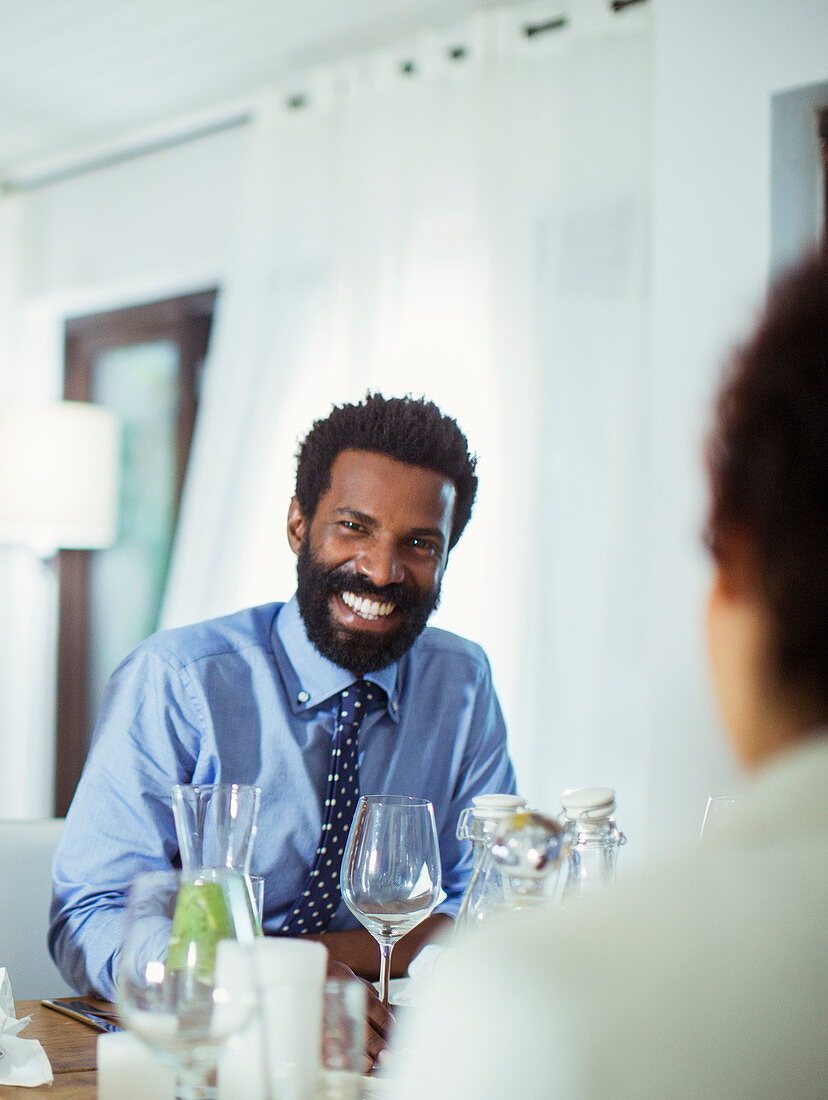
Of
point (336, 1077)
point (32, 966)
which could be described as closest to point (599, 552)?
point (32, 966)

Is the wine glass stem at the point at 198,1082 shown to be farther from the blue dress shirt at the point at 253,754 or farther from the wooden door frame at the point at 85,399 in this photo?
the wooden door frame at the point at 85,399

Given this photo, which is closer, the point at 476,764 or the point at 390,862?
the point at 390,862

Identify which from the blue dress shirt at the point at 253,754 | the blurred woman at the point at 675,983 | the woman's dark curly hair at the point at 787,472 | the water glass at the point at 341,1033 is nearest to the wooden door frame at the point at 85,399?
the blue dress shirt at the point at 253,754

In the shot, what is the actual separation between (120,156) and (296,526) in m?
2.47

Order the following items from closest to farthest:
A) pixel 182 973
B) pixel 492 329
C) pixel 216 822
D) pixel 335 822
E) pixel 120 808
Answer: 1. pixel 182 973
2. pixel 216 822
3. pixel 120 808
4. pixel 335 822
5. pixel 492 329

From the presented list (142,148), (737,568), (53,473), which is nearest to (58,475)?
(53,473)

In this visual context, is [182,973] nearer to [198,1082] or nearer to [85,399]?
[198,1082]

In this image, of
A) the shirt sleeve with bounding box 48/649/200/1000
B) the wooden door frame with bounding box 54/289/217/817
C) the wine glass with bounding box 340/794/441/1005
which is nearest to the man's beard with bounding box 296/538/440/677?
the shirt sleeve with bounding box 48/649/200/1000

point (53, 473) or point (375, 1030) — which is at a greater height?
point (53, 473)

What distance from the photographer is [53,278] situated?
414 cm

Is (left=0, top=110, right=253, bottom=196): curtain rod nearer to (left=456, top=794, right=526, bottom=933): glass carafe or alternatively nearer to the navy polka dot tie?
the navy polka dot tie

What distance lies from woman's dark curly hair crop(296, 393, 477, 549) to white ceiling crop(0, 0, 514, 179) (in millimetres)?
1585

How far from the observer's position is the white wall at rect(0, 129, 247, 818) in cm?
375

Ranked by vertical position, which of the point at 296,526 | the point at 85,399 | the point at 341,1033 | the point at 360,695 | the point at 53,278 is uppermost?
the point at 53,278
